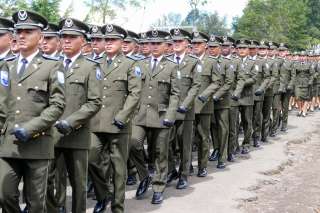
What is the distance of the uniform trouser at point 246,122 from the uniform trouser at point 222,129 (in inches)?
66.6

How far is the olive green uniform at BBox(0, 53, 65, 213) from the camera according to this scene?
464 centimetres

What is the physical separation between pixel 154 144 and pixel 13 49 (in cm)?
244

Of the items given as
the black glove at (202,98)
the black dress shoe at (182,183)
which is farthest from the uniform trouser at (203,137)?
the black dress shoe at (182,183)

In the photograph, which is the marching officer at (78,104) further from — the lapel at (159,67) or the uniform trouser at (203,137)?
the uniform trouser at (203,137)

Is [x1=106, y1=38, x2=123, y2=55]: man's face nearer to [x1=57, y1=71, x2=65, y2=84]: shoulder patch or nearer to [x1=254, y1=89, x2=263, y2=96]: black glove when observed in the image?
[x1=57, y1=71, x2=65, y2=84]: shoulder patch

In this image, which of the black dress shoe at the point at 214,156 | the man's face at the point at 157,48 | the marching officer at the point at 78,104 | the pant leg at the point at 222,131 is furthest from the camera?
the black dress shoe at the point at 214,156

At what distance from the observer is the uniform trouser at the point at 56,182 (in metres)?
5.71

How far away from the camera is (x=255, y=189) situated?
8398mm

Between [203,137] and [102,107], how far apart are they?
285 cm

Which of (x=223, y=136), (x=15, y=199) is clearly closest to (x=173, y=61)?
(x=223, y=136)

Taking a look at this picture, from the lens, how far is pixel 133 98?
6355 millimetres

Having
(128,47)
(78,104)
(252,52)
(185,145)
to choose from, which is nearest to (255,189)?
(185,145)

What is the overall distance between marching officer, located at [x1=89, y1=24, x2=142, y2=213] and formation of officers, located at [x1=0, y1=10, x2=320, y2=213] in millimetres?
12

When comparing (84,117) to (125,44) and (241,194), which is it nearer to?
(125,44)
